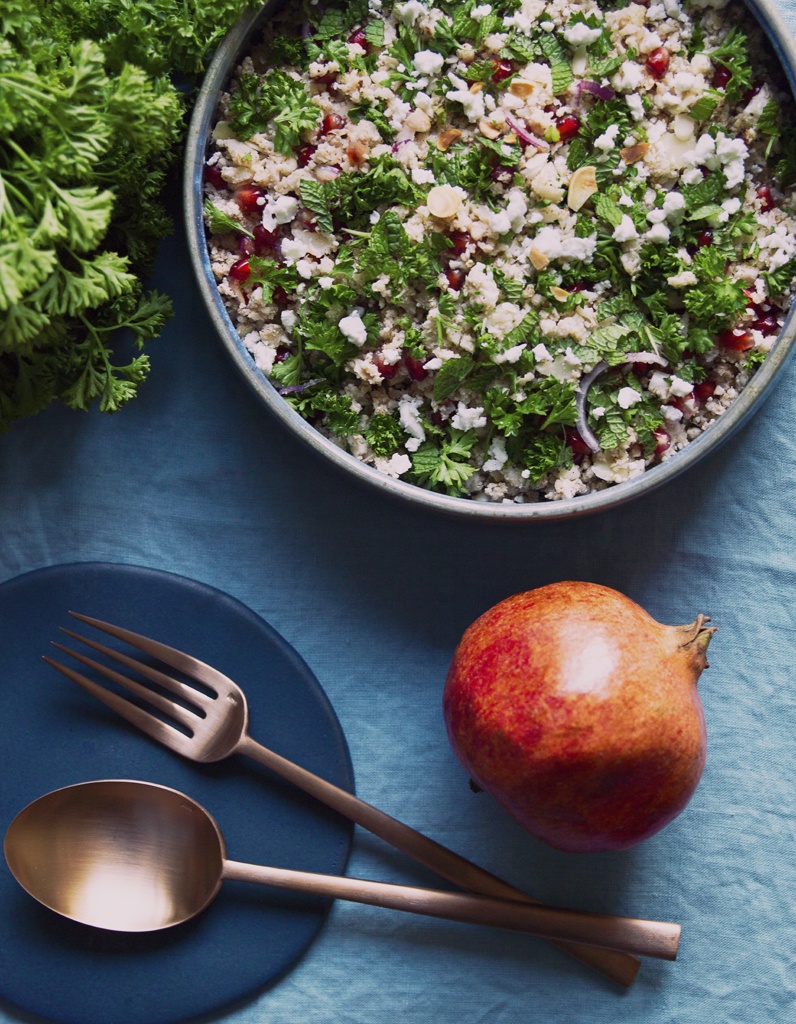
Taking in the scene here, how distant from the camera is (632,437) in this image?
4.84 ft

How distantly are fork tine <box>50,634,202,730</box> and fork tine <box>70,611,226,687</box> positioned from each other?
0.09ft

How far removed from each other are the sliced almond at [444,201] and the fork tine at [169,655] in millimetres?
779

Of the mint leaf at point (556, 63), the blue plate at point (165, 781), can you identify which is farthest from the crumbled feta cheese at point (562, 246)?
the blue plate at point (165, 781)

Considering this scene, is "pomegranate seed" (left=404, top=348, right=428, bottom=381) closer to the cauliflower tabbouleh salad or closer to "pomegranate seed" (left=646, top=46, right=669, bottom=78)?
the cauliflower tabbouleh salad

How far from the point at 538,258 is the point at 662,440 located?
1.06ft

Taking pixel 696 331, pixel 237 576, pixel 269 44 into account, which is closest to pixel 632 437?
pixel 696 331

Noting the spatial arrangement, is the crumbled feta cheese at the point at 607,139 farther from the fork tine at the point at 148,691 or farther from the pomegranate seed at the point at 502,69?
the fork tine at the point at 148,691

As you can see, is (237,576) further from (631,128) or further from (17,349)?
(631,128)

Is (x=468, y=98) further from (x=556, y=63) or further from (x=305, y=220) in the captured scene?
(x=305, y=220)

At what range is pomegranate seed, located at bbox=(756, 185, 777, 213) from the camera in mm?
1470

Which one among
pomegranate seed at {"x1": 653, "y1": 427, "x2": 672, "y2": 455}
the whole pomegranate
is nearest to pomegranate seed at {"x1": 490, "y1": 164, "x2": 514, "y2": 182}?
pomegranate seed at {"x1": 653, "y1": 427, "x2": 672, "y2": 455}

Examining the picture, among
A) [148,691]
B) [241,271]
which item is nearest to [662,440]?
[241,271]

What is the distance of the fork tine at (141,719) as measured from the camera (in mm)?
1585

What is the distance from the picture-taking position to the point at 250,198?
1489 mm
